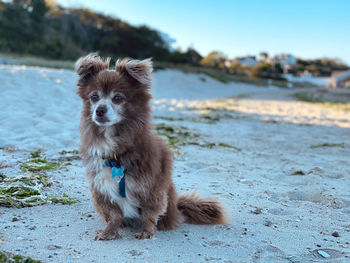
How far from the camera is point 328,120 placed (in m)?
12.5

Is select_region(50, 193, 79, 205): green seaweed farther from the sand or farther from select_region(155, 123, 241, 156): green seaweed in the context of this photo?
select_region(155, 123, 241, 156): green seaweed

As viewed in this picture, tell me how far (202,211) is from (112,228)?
0.93 metres

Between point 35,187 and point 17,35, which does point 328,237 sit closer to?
point 35,187

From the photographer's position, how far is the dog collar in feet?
9.46

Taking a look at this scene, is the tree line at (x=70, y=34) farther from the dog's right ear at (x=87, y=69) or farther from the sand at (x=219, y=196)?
the dog's right ear at (x=87, y=69)

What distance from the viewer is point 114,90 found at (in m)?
3.01

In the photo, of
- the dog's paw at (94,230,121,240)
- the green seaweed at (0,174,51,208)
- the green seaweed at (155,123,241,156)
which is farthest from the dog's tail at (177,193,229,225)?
the green seaweed at (155,123,241,156)

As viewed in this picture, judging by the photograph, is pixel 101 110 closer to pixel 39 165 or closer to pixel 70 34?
pixel 39 165

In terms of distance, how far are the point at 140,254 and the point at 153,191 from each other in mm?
556

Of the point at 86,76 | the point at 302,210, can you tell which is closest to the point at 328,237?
the point at 302,210

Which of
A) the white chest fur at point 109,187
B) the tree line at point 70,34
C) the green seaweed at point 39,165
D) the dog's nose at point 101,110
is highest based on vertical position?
the tree line at point 70,34

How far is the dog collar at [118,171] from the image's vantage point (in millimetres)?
2883

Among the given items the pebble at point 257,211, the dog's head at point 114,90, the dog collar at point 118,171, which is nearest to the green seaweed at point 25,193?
the dog collar at point 118,171

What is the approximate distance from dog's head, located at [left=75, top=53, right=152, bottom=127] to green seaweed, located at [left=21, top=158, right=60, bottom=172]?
1774 millimetres
